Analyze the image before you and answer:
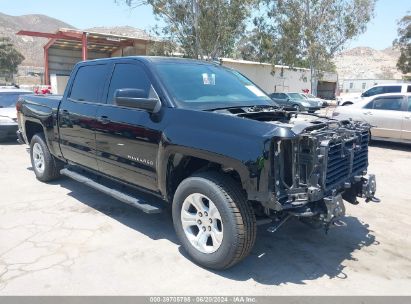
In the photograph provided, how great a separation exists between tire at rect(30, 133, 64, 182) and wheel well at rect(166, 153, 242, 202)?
10.1 ft

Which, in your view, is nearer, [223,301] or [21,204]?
[223,301]

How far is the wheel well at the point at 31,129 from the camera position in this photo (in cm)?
703

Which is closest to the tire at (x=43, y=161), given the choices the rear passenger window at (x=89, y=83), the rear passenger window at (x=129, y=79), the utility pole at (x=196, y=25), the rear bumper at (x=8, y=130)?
the rear passenger window at (x=89, y=83)

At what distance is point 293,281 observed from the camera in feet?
12.1

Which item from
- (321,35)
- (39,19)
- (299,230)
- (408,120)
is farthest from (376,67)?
(39,19)

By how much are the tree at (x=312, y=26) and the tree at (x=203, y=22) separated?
7.89m

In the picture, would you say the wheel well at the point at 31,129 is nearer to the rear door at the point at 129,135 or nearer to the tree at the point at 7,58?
the rear door at the point at 129,135

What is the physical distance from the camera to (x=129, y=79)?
15.6ft

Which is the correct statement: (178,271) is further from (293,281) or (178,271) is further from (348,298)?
(348,298)

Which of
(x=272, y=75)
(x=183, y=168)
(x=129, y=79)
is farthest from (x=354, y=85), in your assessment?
(x=183, y=168)

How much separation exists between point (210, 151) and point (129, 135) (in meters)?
1.23

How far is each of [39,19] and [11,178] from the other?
192 m

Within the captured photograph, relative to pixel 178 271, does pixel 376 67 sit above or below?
above

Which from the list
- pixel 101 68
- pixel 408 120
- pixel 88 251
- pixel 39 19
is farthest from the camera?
pixel 39 19
